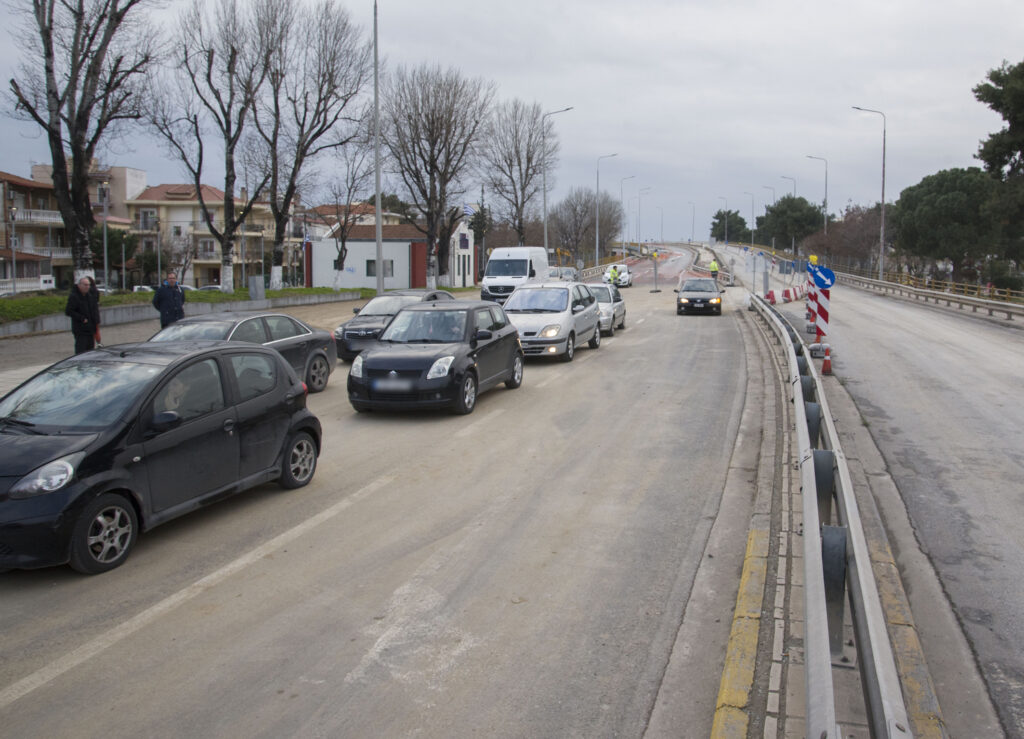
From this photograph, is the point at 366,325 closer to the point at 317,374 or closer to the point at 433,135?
the point at 317,374

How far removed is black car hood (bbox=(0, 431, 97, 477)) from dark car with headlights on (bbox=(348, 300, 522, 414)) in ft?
18.0

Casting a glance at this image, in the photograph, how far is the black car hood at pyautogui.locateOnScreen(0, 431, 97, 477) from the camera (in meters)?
Result: 5.50

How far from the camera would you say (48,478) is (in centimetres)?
549

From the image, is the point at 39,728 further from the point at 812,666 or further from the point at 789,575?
the point at 789,575

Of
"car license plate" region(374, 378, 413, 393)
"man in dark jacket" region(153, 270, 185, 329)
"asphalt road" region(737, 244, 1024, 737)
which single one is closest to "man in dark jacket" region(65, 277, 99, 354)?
"man in dark jacket" region(153, 270, 185, 329)

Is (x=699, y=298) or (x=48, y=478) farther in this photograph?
(x=699, y=298)

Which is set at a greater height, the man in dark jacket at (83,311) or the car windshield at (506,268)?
the car windshield at (506,268)

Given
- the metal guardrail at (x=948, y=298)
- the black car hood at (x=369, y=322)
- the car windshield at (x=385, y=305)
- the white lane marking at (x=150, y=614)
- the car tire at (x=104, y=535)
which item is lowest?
the white lane marking at (x=150, y=614)

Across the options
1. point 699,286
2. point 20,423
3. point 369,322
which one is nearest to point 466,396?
point 20,423

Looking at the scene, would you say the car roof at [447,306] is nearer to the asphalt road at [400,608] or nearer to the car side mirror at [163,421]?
the asphalt road at [400,608]

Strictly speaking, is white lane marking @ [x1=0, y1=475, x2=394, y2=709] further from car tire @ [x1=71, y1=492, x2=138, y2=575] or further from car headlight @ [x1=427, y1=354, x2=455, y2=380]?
car headlight @ [x1=427, y1=354, x2=455, y2=380]

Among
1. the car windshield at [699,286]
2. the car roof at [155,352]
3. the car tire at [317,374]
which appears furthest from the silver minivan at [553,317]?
the car windshield at [699,286]

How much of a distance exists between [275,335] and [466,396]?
3.83 metres

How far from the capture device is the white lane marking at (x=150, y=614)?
425 cm
